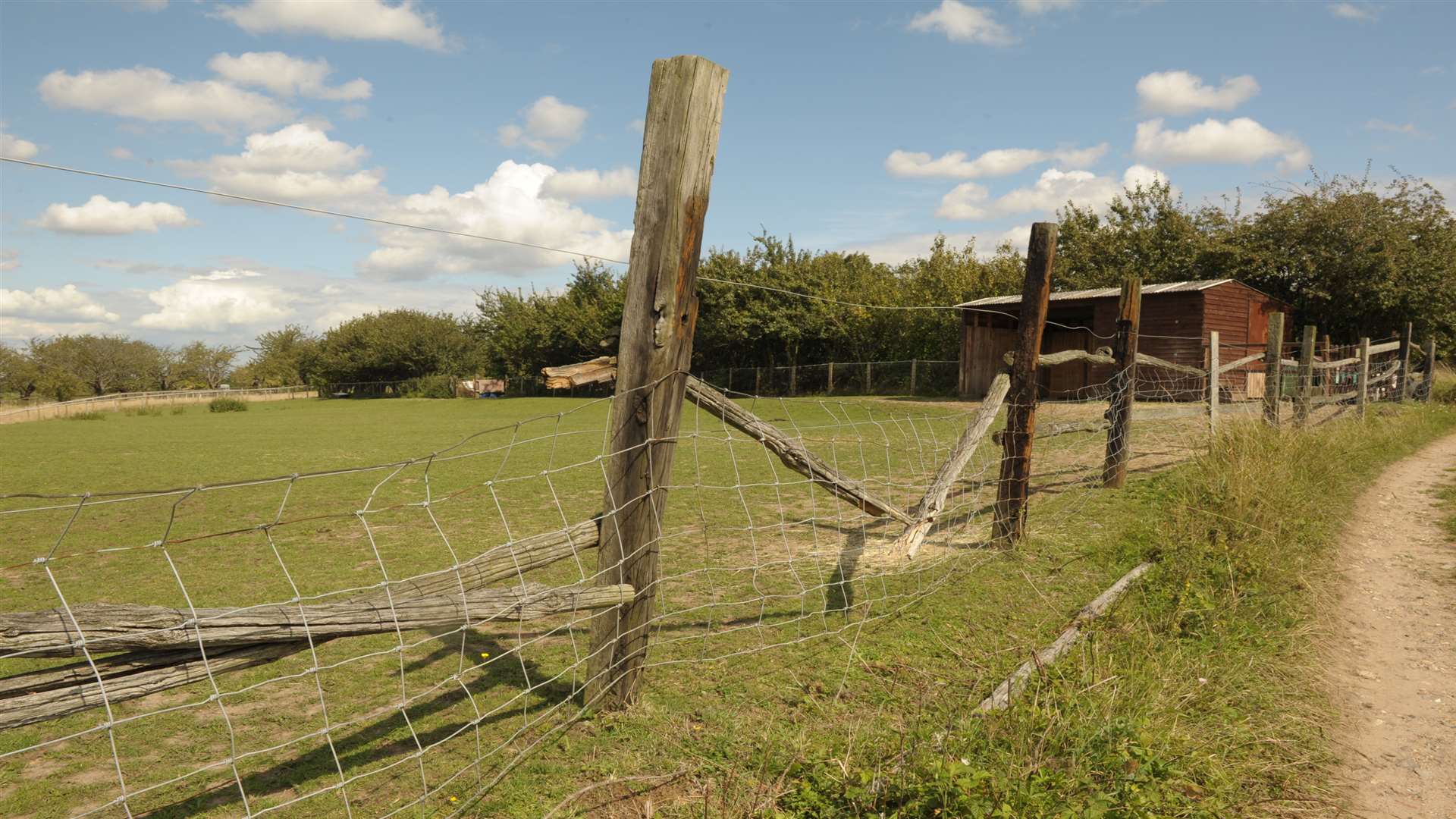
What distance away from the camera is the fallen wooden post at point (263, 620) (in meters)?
2.27

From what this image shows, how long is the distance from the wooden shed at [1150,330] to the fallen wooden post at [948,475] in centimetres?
1539

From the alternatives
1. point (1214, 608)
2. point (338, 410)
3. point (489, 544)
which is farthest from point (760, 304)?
point (1214, 608)

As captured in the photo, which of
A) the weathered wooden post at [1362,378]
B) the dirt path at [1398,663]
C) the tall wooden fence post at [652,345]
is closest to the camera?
the dirt path at [1398,663]

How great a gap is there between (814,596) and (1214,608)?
2430mm

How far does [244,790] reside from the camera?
3385mm

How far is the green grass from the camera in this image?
3189 millimetres

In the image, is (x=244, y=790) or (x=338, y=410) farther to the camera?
(x=338, y=410)

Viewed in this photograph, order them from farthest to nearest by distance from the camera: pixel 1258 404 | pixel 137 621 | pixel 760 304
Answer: pixel 760 304 → pixel 1258 404 → pixel 137 621

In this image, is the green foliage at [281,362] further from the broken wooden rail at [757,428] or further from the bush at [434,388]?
the broken wooden rail at [757,428]

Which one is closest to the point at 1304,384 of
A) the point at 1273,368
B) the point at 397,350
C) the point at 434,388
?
the point at 1273,368

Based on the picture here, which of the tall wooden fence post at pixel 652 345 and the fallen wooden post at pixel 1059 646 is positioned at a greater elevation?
the tall wooden fence post at pixel 652 345

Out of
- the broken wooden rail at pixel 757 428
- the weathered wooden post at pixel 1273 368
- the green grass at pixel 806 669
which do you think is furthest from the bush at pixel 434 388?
the broken wooden rail at pixel 757 428

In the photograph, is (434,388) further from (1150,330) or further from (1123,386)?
(1123,386)

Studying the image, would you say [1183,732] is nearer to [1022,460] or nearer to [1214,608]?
[1214,608]
